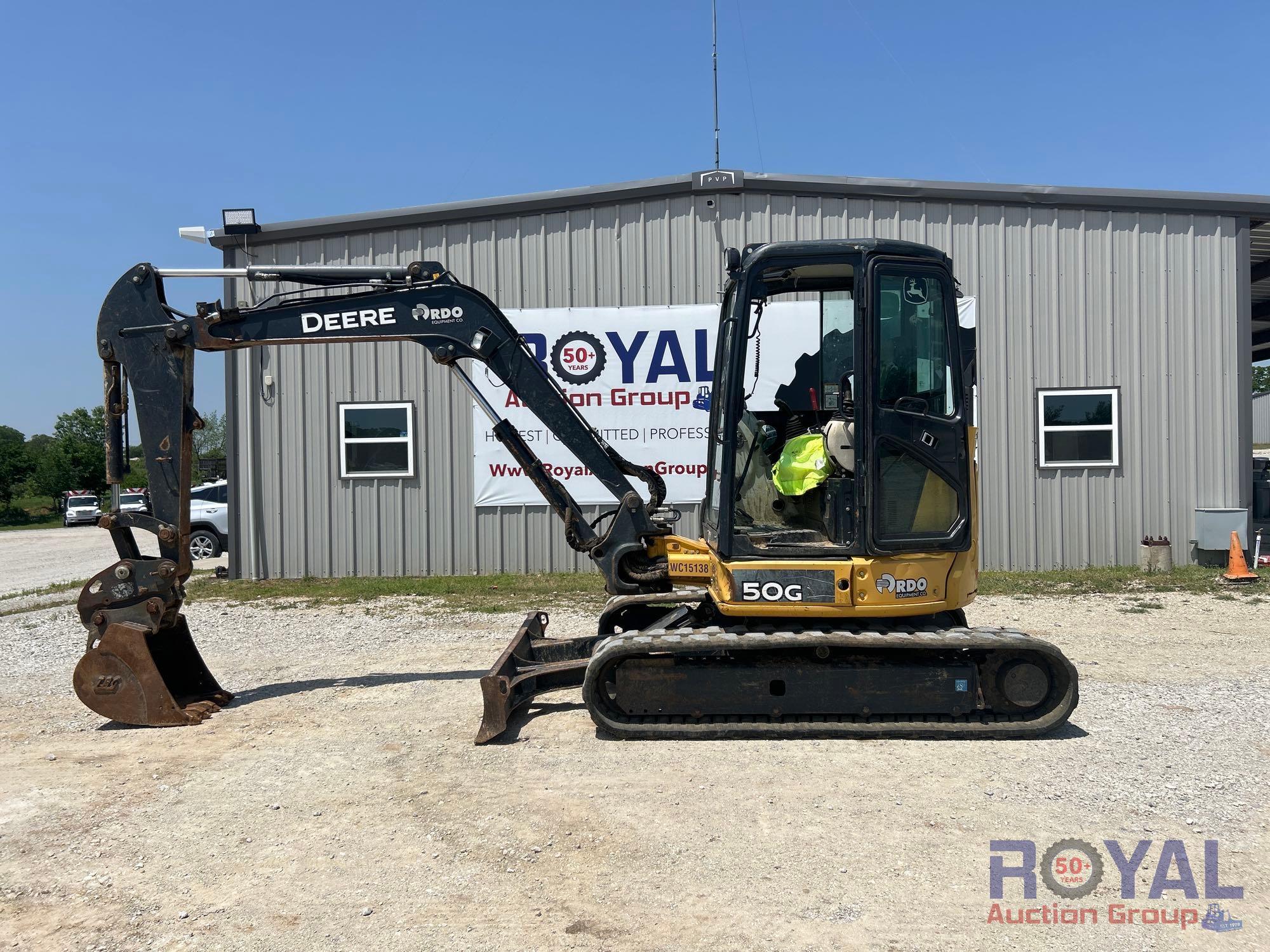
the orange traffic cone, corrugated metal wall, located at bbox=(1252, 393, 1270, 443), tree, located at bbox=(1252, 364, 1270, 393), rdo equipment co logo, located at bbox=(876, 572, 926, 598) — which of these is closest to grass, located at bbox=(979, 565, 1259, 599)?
the orange traffic cone

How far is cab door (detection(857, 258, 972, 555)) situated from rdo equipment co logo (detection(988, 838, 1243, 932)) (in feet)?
6.65

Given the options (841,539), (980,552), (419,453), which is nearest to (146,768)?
(841,539)

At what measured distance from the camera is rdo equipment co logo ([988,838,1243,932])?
11.9ft

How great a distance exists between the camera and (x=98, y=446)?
173 feet

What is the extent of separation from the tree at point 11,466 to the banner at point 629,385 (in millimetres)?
45453

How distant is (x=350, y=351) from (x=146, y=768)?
8860 mm

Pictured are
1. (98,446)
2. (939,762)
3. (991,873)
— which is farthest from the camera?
(98,446)

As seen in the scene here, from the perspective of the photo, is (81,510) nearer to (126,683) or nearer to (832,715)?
(126,683)

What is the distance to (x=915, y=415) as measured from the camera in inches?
227

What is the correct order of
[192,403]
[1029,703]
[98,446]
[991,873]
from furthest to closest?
[98,446] → [192,403] → [1029,703] → [991,873]

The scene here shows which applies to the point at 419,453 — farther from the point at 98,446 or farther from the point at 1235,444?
the point at 98,446

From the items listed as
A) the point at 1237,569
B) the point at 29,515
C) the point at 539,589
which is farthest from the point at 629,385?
the point at 29,515

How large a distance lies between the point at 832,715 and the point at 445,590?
7543 millimetres

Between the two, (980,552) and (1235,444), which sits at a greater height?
(1235,444)
